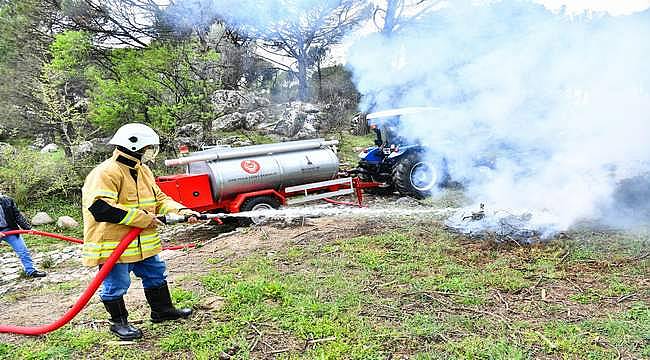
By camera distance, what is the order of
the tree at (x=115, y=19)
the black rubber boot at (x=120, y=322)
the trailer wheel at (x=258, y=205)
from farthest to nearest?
the tree at (x=115, y=19)
the trailer wheel at (x=258, y=205)
the black rubber boot at (x=120, y=322)

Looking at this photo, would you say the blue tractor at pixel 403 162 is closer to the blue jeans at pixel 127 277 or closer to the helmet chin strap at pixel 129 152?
the blue jeans at pixel 127 277

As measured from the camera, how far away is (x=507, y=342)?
349cm

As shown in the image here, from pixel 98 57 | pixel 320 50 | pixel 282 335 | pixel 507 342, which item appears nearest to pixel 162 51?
pixel 98 57

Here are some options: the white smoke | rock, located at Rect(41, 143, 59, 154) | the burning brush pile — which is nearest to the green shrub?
rock, located at Rect(41, 143, 59, 154)

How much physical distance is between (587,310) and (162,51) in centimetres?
1219

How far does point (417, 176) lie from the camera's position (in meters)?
9.91

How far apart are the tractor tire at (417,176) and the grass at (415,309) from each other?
4.02m

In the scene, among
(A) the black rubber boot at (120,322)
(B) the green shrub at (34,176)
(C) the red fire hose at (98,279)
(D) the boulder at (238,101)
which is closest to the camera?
(C) the red fire hose at (98,279)

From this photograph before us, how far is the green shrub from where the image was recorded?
11.7 meters

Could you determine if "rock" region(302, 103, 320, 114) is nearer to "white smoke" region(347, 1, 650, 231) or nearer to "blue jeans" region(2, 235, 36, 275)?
"white smoke" region(347, 1, 650, 231)

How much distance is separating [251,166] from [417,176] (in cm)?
378

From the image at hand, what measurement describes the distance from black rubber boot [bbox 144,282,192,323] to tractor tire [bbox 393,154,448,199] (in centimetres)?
640

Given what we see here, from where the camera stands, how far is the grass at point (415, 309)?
11.5ft

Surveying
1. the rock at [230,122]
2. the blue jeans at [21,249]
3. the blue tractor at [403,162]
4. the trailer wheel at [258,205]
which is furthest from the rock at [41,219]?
the blue tractor at [403,162]
